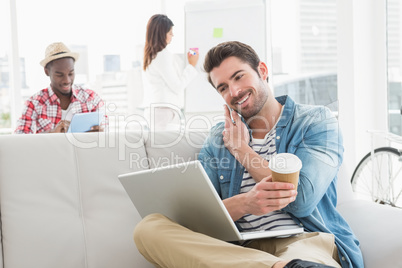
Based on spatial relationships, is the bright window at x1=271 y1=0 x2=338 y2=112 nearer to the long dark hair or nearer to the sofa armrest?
the long dark hair

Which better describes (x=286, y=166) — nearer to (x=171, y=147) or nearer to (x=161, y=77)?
(x=171, y=147)

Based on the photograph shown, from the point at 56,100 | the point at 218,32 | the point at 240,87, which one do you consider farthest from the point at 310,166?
the point at 218,32

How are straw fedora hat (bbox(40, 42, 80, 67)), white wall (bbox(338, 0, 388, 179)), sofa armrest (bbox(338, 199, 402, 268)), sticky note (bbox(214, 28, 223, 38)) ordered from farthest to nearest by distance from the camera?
1. sticky note (bbox(214, 28, 223, 38))
2. white wall (bbox(338, 0, 388, 179))
3. straw fedora hat (bbox(40, 42, 80, 67))
4. sofa armrest (bbox(338, 199, 402, 268))

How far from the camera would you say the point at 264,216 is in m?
1.65

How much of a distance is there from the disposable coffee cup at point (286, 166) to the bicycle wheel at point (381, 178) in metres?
2.09

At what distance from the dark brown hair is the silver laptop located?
61 cm

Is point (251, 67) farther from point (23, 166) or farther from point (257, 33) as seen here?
point (257, 33)

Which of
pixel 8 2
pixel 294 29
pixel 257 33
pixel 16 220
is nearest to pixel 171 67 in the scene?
pixel 257 33

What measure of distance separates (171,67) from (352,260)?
240 cm

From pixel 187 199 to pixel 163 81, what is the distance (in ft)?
7.63

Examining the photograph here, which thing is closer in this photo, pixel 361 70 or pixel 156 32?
pixel 156 32

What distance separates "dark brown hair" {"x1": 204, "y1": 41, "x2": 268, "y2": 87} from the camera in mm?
1856

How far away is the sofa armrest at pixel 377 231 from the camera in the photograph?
149cm

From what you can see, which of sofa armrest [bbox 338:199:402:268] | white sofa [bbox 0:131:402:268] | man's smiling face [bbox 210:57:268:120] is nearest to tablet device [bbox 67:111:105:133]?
white sofa [bbox 0:131:402:268]
